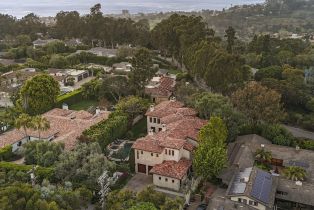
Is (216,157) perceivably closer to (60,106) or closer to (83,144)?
(83,144)

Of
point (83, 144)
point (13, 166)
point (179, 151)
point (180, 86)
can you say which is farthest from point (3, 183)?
point (180, 86)

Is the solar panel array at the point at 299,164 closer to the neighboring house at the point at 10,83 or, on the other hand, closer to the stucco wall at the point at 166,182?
the stucco wall at the point at 166,182

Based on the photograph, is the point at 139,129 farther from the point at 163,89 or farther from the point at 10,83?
the point at 10,83

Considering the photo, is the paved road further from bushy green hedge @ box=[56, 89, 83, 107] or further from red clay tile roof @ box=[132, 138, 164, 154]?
bushy green hedge @ box=[56, 89, 83, 107]

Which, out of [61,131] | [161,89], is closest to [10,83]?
[161,89]

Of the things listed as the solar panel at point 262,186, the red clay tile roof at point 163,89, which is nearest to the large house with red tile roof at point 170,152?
the solar panel at point 262,186

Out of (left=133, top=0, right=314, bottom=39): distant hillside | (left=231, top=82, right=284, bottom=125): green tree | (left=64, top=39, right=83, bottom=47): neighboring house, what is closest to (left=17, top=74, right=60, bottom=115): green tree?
(left=231, top=82, right=284, bottom=125): green tree
